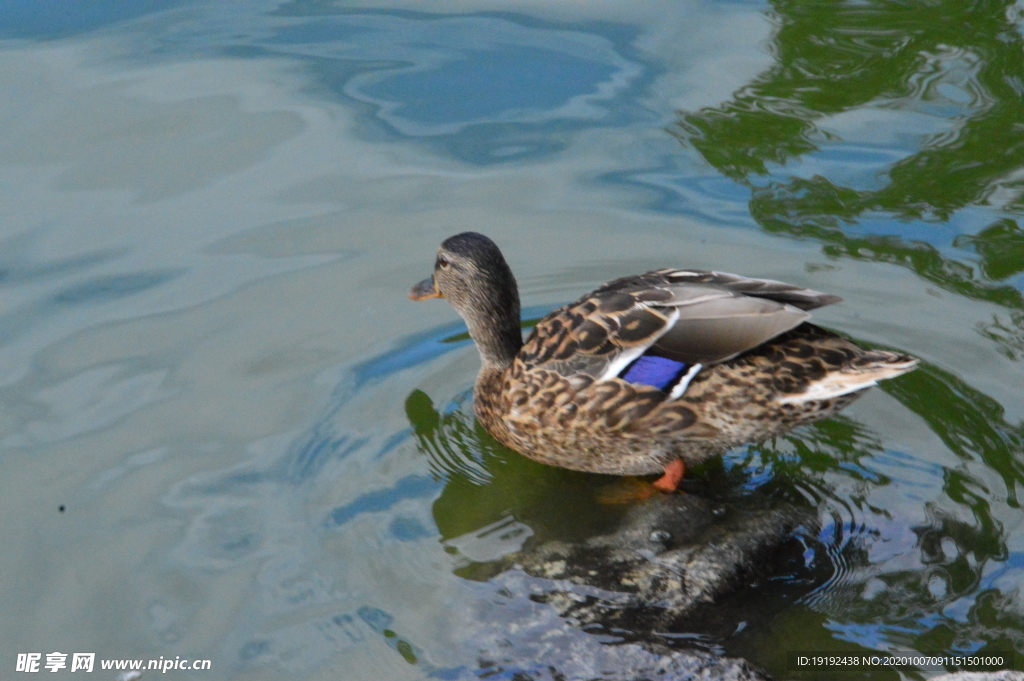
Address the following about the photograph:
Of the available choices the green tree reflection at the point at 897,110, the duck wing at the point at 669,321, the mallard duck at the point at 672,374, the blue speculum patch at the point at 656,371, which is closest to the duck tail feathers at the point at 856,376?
the mallard duck at the point at 672,374

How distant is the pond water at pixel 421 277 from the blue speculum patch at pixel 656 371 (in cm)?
72

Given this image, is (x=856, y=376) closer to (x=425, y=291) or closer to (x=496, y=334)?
(x=496, y=334)

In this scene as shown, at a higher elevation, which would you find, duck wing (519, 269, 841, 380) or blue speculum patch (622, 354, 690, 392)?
duck wing (519, 269, 841, 380)

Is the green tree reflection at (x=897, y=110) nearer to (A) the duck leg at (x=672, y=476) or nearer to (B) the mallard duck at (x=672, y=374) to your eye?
(B) the mallard duck at (x=672, y=374)

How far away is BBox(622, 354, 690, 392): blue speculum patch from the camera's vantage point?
519cm

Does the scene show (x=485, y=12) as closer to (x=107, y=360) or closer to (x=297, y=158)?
(x=297, y=158)

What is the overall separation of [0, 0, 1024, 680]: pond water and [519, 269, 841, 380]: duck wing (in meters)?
0.76

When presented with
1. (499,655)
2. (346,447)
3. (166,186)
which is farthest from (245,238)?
(499,655)

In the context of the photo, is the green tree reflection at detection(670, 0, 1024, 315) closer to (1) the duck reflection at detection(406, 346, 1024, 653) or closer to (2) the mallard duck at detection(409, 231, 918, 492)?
(1) the duck reflection at detection(406, 346, 1024, 653)

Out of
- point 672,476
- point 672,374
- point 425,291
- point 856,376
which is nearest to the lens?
point 856,376

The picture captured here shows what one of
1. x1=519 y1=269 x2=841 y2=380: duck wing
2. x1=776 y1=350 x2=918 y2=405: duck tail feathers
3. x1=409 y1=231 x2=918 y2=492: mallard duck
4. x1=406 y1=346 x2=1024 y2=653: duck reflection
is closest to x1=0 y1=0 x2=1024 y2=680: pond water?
x1=406 y1=346 x2=1024 y2=653: duck reflection

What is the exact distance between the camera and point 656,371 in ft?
17.1

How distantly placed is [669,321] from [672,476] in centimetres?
83

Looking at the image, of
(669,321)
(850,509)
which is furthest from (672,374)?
(850,509)
